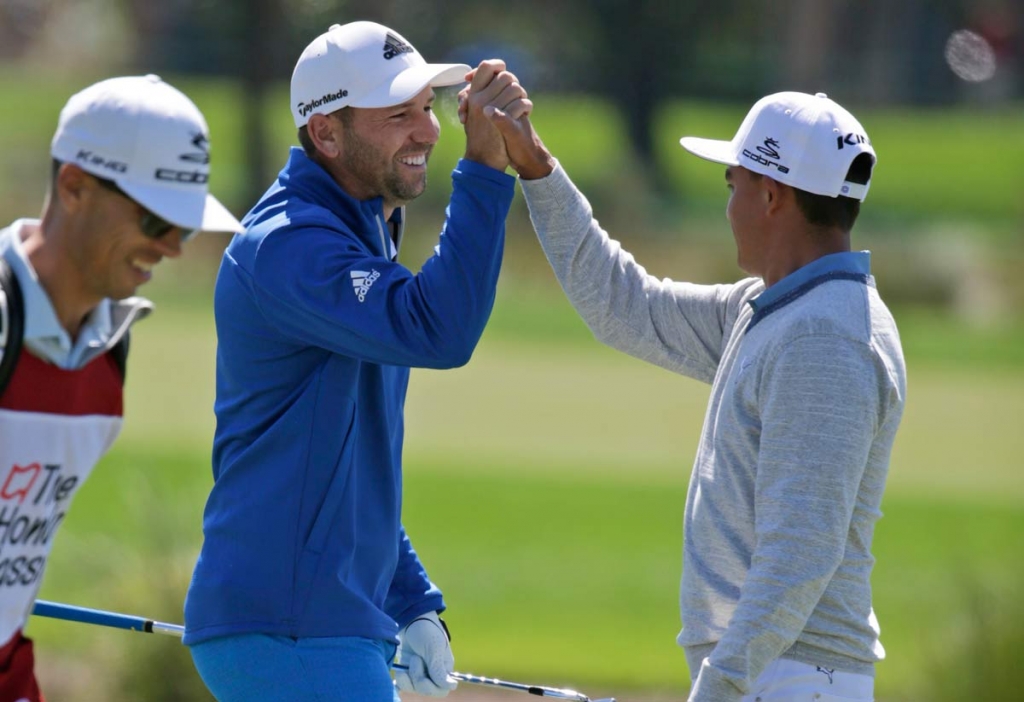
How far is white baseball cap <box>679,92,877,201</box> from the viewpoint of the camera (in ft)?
13.1

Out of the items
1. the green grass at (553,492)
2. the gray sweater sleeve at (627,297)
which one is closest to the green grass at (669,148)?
the green grass at (553,492)

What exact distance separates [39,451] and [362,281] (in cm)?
84

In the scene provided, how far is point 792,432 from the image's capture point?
374 cm

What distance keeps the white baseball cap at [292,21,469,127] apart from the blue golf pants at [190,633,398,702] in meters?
1.26

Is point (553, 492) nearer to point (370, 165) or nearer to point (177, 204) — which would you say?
point (370, 165)

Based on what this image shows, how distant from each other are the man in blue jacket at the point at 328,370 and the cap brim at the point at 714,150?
53 cm

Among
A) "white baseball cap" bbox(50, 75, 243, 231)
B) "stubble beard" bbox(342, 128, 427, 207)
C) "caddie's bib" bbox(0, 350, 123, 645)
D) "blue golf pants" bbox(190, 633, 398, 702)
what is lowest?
"blue golf pants" bbox(190, 633, 398, 702)

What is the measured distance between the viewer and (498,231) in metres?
3.90

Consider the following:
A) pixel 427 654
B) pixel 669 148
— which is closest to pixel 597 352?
pixel 427 654

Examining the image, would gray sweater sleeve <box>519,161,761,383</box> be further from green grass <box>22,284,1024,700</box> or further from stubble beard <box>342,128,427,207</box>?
green grass <box>22,284,1024,700</box>

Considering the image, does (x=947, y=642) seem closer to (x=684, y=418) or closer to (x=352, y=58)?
(x=352, y=58)

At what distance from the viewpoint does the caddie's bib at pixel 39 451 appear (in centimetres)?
323

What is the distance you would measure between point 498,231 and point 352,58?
0.56 metres

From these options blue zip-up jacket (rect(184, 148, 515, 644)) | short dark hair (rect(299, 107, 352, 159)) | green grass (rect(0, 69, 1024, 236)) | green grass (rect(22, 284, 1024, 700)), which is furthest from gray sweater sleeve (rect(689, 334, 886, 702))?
green grass (rect(0, 69, 1024, 236))
